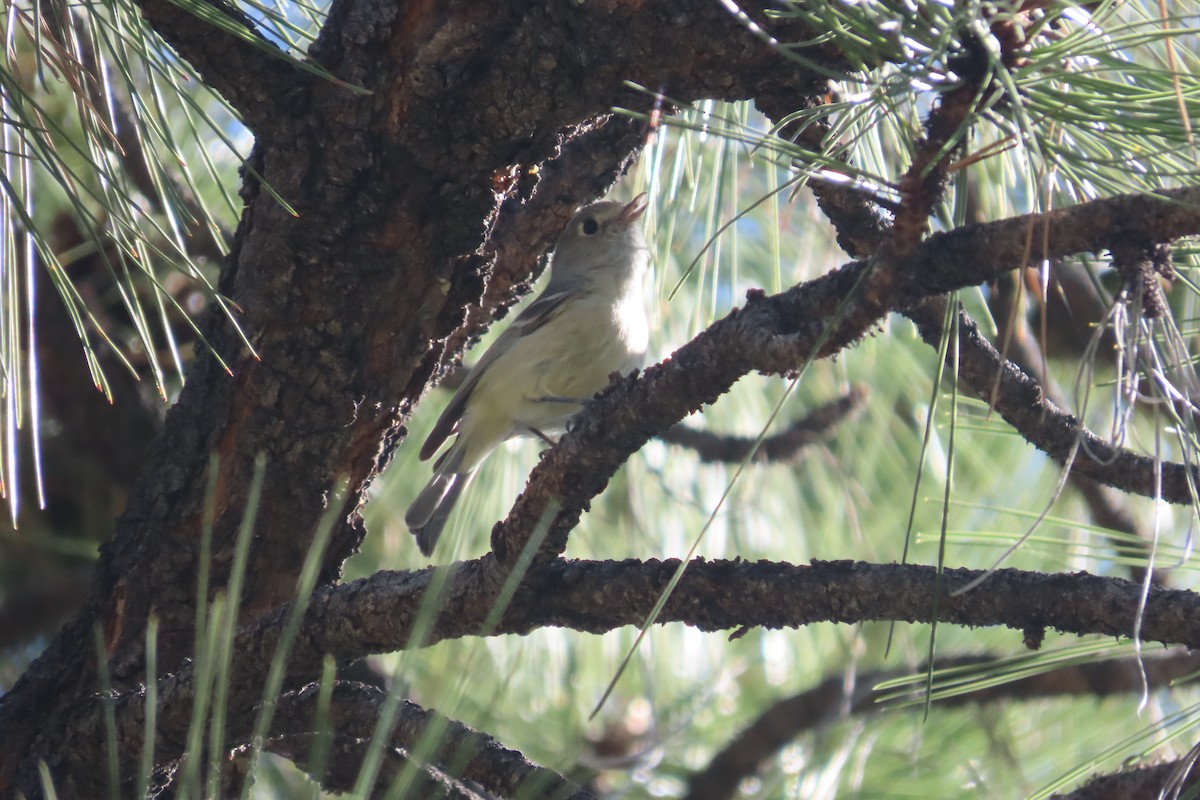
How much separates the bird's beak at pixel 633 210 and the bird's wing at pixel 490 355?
1.09ft

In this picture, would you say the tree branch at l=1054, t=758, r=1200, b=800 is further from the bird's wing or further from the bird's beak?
the bird's beak

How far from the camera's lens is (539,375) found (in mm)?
3982

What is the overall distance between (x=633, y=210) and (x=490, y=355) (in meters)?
0.69

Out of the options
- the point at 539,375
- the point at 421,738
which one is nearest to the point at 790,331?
the point at 421,738

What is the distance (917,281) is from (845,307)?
0.30ft

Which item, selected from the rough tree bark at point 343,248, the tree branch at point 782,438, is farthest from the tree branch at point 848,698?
the rough tree bark at point 343,248

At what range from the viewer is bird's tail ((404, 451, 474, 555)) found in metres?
3.89

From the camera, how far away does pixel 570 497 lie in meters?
1.82

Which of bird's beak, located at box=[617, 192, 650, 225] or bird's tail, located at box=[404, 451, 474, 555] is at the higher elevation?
bird's beak, located at box=[617, 192, 650, 225]

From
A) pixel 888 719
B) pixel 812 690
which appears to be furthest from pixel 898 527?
pixel 812 690

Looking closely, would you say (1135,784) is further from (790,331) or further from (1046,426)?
(790,331)

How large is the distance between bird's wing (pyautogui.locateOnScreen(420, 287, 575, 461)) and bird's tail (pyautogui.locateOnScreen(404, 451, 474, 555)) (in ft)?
0.58

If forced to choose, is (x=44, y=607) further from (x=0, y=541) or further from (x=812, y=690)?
(x=812, y=690)

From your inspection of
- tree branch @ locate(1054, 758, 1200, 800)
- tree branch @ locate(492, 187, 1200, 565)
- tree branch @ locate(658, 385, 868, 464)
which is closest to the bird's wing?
tree branch @ locate(658, 385, 868, 464)
